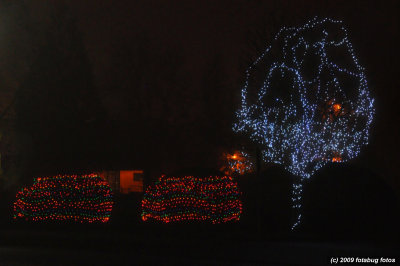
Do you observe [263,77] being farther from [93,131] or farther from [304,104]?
[93,131]

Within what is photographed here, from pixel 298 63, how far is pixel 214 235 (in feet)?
19.4

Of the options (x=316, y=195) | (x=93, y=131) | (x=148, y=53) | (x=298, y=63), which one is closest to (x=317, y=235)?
(x=316, y=195)

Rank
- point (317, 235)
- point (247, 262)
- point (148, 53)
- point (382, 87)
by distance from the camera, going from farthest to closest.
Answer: point (148, 53), point (382, 87), point (317, 235), point (247, 262)

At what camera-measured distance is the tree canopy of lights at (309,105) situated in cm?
1634

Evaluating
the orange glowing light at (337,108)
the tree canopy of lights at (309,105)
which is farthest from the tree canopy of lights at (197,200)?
the orange glowing light at (337,108)

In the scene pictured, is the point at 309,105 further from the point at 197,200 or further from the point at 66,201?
the point at 66,201

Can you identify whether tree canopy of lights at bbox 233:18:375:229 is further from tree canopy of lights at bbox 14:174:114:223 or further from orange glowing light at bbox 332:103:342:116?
tree canopy of lights at bbox 14:174:114:223

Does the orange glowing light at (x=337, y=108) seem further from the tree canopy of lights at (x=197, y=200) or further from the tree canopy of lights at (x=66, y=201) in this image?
the tree canopy of lights at (x=66, y=201)

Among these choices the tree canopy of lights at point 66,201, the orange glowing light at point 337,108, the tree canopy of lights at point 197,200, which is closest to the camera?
the orange glowing light at point 337,108

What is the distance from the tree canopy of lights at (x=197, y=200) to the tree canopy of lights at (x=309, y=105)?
6.14 feet

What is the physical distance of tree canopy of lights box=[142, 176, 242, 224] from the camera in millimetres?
17500

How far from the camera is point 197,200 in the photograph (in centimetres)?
1759

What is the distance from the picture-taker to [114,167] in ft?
115

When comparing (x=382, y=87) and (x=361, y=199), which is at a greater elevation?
(x=382, y=87)
